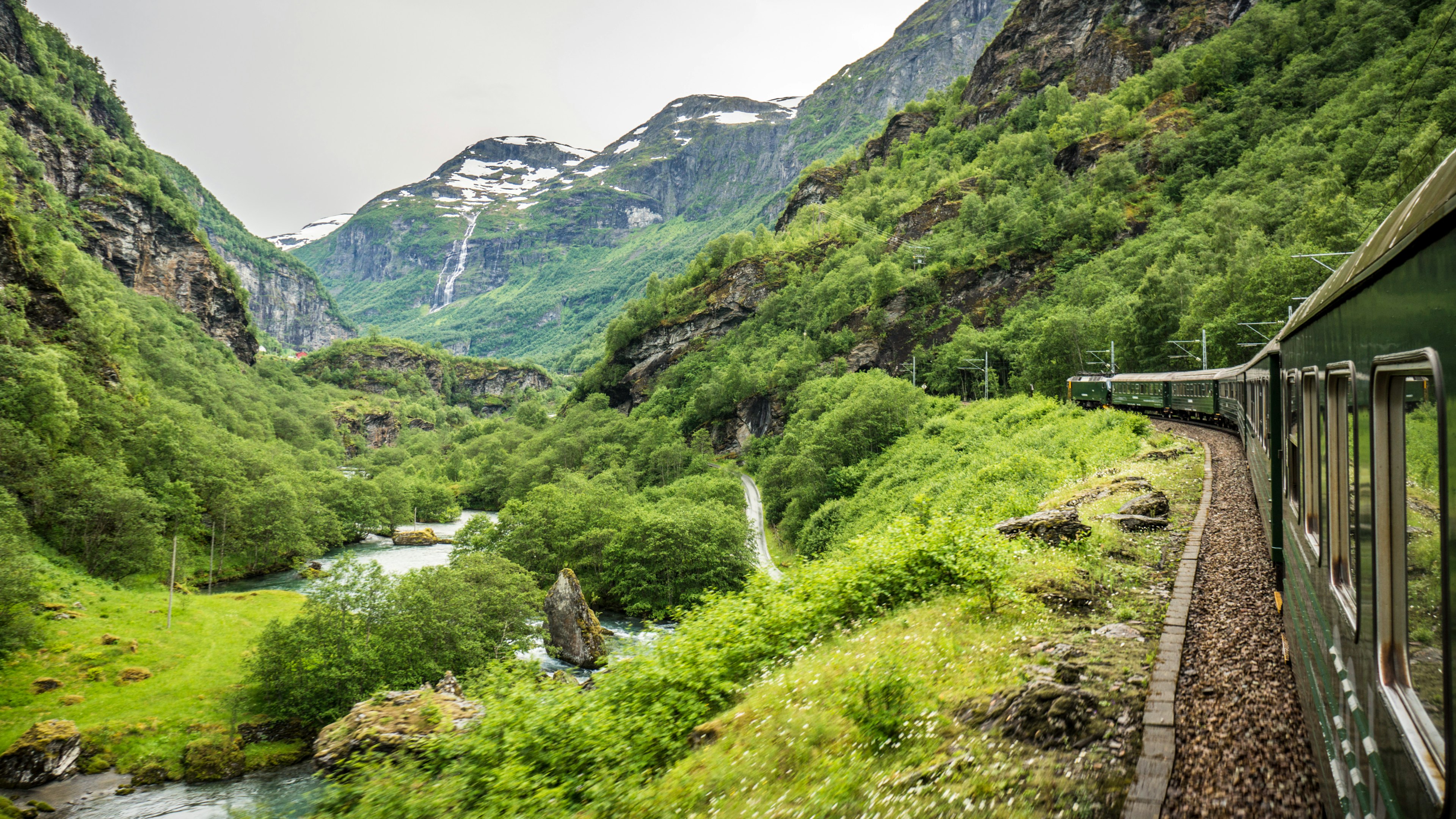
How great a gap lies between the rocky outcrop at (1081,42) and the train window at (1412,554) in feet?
404

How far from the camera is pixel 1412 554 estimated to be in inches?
97.9

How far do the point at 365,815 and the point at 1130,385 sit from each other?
130 ft

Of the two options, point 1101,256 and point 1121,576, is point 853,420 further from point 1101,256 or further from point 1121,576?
point 1121,576

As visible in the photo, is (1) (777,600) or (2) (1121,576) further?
(1) (777,600)

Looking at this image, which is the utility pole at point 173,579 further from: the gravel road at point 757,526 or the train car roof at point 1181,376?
the train car roof at point 1181,376

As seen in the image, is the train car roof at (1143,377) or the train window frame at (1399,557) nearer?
the train window frame at (1399,557)

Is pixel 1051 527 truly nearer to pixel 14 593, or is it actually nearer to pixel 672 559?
pixel 672 559

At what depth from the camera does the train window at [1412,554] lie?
86.0 inches

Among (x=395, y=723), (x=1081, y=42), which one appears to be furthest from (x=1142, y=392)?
(x=1081, y=42)

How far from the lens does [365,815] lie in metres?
7.56

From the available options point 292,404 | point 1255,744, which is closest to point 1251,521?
point 1255,744

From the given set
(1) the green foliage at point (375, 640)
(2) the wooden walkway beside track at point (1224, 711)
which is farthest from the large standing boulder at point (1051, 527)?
(1) the green foliage at point (375, 640)

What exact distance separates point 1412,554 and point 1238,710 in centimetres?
450

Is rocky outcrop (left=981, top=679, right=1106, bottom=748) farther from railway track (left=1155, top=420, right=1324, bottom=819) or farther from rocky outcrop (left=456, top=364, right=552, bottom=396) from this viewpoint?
rocky outcrop (left=456, top=364, right=552, bottom=396)
